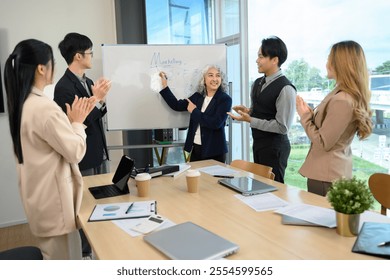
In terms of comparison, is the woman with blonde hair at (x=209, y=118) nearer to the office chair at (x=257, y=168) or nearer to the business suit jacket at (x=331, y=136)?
the office chair at (x=257, y=168)

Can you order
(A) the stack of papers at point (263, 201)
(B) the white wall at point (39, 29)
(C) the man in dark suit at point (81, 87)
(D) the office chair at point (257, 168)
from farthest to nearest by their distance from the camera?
(B) the white wall at point (39, 29)
(C) the man in dark suit at point (81, 87)
(D) the office chair at point (257, 168)
(A) the stack of papers at point (263, 201)

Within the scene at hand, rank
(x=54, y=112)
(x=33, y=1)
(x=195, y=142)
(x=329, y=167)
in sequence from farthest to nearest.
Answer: (x=33, y=1) < (x=195, y=142) < (x=329, y=167) < (x=54, y=112)

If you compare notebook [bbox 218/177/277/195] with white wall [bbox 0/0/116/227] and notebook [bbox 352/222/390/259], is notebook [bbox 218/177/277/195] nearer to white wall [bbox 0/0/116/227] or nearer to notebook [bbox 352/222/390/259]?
notebook [bbox 352/222/390/259]

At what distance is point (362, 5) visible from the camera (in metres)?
2.49

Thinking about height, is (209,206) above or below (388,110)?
below

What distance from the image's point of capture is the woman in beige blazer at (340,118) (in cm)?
184

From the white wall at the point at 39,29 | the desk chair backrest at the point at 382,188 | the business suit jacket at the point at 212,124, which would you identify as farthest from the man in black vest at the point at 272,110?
the white wall at the point at 39,29

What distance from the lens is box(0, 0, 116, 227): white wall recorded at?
3406 millimetres

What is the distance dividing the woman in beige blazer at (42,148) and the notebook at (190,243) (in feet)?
1.60

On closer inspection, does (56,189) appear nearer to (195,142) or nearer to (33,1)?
(195,142)

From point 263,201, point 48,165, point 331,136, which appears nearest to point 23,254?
point 48,165

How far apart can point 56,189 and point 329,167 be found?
1.47 meters
